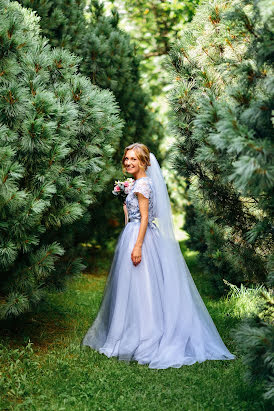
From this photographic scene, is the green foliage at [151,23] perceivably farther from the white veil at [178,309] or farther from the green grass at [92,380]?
the green grass at [92,380]

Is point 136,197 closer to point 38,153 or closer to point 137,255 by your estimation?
point 137,255

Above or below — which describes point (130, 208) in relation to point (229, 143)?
below

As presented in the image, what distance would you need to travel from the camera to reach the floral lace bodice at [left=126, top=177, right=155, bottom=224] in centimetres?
436

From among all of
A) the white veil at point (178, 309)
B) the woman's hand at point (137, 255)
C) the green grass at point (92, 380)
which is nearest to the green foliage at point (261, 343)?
the green grass at point (92, 380)

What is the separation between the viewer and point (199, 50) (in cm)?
405

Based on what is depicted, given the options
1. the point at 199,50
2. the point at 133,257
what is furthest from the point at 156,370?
the point at 199,50

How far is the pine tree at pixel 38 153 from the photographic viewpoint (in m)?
3.49

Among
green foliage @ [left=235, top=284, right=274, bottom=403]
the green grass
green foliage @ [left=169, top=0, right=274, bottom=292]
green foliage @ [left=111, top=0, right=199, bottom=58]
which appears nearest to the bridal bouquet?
green foliage @ [left=169, top=0, right=274, bottom=292]

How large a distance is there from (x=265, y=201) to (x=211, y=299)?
3528mm

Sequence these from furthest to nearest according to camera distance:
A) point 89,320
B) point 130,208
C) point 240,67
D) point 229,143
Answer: point 89,320, point 130,208, point 240,67, point 229,143

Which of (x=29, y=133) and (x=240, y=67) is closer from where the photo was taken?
(x=240, y=67)

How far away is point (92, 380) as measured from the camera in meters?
3.63

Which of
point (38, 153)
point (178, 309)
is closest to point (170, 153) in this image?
point (38, 153)

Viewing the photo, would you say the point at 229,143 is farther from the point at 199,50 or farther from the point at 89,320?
the point at 89,320
